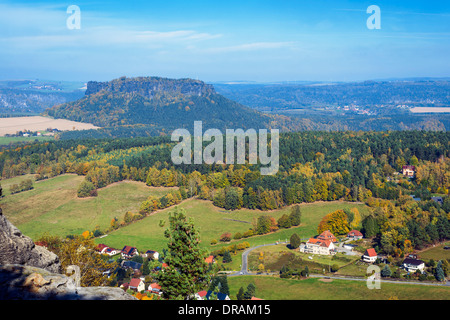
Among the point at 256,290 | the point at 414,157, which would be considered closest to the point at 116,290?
the point at 256,290

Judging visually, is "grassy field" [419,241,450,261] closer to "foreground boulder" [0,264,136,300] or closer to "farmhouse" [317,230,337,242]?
"farmhouse" [317,230,337,242]

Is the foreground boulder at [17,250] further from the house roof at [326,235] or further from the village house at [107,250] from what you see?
the house roof at [326,235]

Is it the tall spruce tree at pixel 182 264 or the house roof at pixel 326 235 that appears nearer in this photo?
the tall spruce tree at pixel 182 264

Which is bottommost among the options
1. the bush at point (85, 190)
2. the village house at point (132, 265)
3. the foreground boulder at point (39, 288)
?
the village house at point (132, 265)

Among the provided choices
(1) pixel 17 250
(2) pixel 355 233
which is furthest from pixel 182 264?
(2) pixel 355 233

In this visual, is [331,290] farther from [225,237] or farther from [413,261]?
[225,237]

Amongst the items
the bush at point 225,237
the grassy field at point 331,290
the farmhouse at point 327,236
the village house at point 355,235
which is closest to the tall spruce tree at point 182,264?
the grassy field at point 331,290
